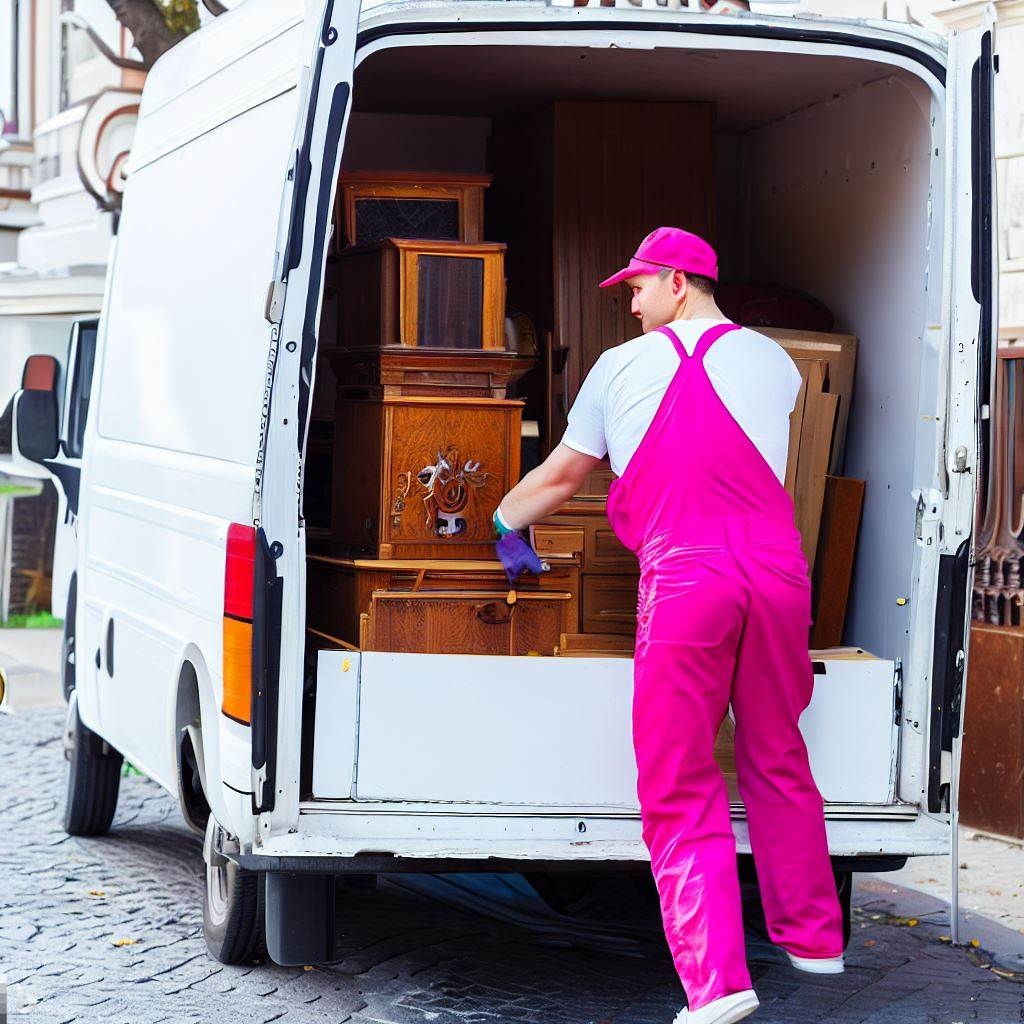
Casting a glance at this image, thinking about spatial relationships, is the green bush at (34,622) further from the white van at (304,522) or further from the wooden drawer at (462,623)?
the wooden drawer at (462,623)

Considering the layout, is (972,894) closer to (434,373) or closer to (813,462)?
(813,462)

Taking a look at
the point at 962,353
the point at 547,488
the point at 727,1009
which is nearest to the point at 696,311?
the point at 547,488

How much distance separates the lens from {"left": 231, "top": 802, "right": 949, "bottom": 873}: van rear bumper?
15.0ft

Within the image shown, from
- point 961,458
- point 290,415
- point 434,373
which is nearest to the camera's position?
point 290,415

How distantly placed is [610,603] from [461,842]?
3.31 ft

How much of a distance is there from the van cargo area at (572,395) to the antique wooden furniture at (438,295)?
3cm

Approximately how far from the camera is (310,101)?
14.8 feet

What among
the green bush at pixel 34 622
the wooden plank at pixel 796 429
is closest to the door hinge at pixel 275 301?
the wooden plank at pixel 796 429

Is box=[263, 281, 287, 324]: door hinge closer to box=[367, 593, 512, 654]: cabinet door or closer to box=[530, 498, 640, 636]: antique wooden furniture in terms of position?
box=[367, 593, 512, 654]: cabinet door

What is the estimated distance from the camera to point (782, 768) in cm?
462

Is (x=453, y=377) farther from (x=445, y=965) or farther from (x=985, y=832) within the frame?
(x=985, y=832)

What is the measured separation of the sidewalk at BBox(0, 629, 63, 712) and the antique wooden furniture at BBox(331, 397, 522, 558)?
4.96 meters

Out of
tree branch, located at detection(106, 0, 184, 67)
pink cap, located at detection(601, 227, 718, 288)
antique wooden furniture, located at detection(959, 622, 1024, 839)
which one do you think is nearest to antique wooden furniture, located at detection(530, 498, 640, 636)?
pink cap, located at detection(601, 227, 718, 288)

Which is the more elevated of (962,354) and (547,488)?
(962,354)
